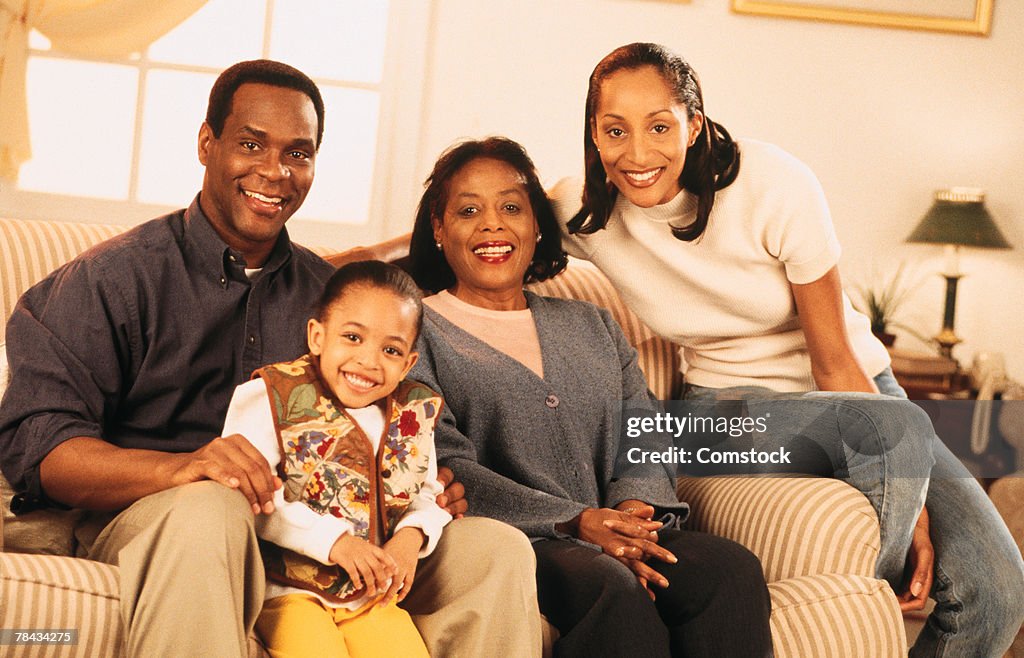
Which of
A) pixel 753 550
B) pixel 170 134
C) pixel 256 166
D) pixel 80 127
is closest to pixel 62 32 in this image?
pixel 80 127

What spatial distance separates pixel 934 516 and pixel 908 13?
2.09 meters

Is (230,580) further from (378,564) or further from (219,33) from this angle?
(219,33)

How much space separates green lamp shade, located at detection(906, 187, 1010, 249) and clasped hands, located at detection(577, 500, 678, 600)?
207cm

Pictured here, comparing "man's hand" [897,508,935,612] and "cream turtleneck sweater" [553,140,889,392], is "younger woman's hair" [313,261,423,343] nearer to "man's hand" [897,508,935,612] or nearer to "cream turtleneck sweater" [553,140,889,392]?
"cream turtleneck sweater" [553,140,889,392]

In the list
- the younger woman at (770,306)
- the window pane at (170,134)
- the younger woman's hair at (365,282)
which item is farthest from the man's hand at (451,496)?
the window pane at (170,134)

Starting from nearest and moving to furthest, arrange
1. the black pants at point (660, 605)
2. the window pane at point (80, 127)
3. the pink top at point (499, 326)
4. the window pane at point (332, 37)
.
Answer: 1. the black pants at point (660, 605)
2. the pink top at point (499, 326)
3. the window pane at point (80, 127)
4. the window pane at point (332, 37)

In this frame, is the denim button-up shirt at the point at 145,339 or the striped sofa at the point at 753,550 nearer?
the striped sofa at the point at 753,550

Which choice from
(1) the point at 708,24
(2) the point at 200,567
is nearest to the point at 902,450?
(2) the point at 200,567

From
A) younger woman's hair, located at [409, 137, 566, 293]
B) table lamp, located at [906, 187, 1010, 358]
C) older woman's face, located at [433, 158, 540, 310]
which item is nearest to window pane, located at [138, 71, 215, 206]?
younger woman's hair, located at [409, 137, 566, 293]

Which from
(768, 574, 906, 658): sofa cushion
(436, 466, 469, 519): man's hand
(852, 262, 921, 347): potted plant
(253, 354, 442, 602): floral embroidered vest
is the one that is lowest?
(768, 574, 906, 658): sofa cushion

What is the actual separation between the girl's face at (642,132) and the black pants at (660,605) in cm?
69

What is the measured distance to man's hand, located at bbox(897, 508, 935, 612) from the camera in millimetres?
1785

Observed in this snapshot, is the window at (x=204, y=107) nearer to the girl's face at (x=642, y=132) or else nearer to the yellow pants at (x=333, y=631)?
the girl's face at (x=642, y=132)

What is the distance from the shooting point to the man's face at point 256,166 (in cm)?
171
